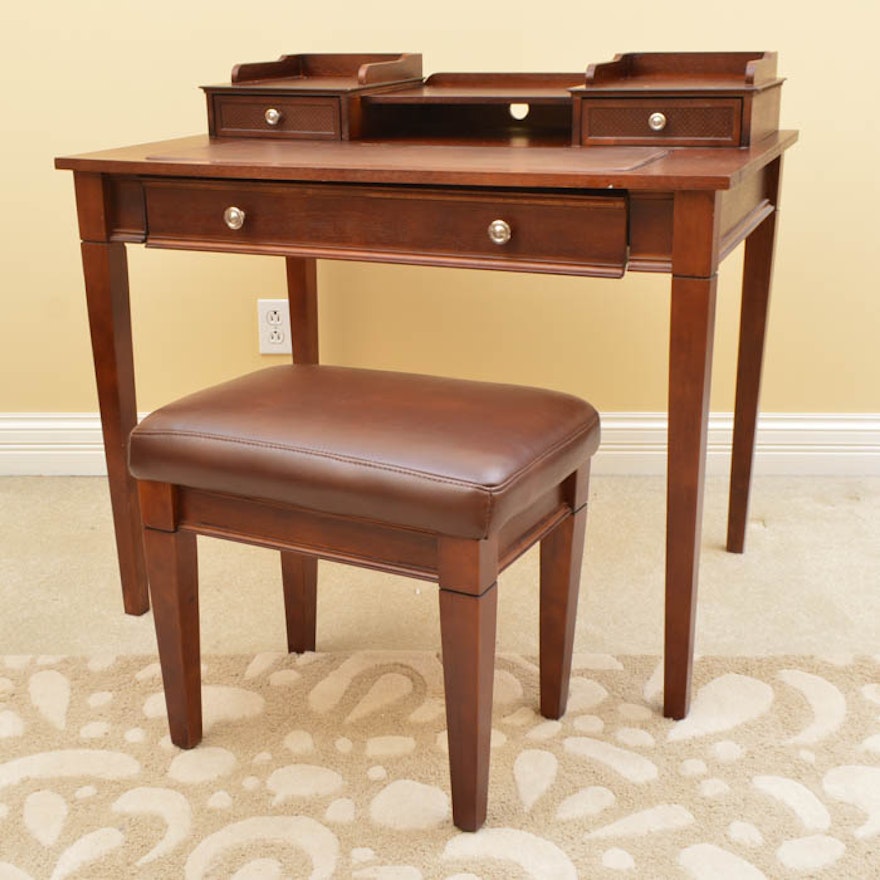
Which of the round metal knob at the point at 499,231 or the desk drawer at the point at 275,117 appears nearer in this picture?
the round metal knob at the point at 499,231

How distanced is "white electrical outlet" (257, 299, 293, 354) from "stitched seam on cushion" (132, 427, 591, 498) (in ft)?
3.20

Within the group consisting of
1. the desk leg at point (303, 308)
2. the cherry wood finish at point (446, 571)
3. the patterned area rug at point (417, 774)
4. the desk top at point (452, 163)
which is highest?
the desk top at point (452, 163)

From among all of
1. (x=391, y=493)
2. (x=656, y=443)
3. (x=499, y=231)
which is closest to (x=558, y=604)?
(x=391, y=493)

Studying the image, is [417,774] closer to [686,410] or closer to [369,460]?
[369,460]

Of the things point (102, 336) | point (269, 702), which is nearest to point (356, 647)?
point (269, 702)

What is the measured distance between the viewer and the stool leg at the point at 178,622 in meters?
1.41

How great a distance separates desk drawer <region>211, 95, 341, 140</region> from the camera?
1753 millimetres

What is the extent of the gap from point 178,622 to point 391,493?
1.23 ft

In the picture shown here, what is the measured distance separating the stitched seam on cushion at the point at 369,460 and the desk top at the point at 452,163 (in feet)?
0.98

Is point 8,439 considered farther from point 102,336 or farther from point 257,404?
point 257,404

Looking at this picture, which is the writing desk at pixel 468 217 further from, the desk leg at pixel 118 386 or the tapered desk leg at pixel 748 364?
the tapered desk leg at pixel 748 364

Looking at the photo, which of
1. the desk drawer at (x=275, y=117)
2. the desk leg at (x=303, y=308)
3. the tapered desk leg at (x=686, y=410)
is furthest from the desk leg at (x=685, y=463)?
the desk leg at (x=303, y=308)

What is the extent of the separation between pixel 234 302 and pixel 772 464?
1103 mm

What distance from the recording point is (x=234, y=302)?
91.2 inches
